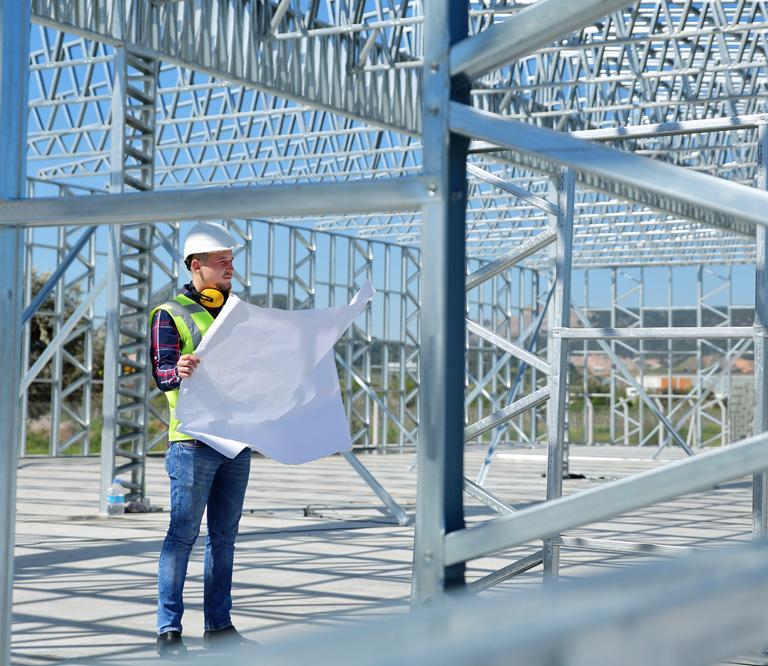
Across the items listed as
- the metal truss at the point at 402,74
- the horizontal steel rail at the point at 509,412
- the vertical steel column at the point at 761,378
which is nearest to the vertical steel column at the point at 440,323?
the metal truss at the point at 402,74

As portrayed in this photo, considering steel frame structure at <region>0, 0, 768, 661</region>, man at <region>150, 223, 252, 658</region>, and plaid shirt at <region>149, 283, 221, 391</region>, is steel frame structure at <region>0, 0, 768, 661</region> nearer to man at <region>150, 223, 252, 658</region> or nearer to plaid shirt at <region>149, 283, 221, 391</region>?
man at <region>150, 223, 252, 658</region>

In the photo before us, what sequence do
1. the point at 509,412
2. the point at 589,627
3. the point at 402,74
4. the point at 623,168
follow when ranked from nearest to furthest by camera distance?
1. the point at 589,627
2. the point at 623,168
3. the point at 509,412
4. the point at 402,74

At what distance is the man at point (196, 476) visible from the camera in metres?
5.61

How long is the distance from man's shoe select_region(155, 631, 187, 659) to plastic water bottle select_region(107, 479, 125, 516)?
8.01m

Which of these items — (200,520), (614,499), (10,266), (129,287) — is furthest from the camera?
(129,287)

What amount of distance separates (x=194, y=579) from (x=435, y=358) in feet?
20.2

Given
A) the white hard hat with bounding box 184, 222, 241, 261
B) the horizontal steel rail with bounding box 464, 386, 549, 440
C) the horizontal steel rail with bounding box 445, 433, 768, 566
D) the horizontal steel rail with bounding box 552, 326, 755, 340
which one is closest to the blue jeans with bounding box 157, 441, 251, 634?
the white hard hat with bounding box 184, 222, 241, 261

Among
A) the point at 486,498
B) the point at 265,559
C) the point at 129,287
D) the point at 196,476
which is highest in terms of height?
the point at 129,287

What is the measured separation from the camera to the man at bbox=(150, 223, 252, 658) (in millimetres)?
5605

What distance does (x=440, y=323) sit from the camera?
10.1 ft

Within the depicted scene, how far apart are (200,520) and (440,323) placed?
9.74 feet

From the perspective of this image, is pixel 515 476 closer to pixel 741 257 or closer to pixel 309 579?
pixel 309 579

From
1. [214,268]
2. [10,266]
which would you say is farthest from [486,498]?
[10,266]

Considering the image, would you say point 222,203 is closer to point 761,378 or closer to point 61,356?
point 761,378
